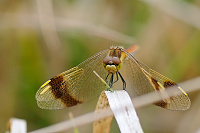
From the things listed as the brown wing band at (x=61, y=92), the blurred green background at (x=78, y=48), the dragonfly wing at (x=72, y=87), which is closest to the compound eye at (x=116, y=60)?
the dragonfly wing at (x=72, y=87)

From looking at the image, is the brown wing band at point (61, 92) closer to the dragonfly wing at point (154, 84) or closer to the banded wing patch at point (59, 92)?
the banded wing patch at point (59, 92)

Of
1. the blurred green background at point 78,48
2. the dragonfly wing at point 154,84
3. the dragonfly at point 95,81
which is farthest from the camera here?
the blurred green background at point 78,48

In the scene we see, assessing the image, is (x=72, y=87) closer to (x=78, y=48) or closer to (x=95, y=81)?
(x=95, y=81)

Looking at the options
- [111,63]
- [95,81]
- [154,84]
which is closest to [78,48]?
[95,81]

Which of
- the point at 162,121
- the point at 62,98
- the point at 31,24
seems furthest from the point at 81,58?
the point at 62,98

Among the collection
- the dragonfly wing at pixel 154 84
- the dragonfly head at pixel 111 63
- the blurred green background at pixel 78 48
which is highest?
the blurred green background at pixel 78 48

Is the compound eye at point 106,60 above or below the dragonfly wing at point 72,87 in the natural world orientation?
above

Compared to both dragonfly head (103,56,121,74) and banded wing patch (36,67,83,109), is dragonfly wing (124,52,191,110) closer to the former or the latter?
dragonfly head (103,56,121,74)

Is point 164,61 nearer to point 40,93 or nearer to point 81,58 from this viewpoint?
point 81,58
